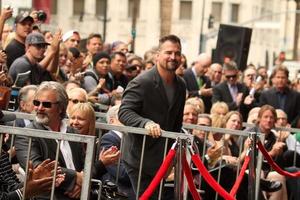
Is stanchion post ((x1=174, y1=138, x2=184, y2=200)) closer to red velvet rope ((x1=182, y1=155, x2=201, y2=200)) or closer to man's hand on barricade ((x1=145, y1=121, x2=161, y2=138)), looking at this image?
red velvet rope ((x1=182, y1=155, x2=201, y2=200))

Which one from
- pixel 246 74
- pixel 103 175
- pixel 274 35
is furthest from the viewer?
pixel 274 35

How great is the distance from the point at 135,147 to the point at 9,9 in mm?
3525

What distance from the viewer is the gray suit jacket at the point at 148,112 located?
10398 mm

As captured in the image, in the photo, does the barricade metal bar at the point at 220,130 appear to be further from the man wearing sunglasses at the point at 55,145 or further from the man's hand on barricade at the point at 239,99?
the man's hand on barricade at the point at 239,99

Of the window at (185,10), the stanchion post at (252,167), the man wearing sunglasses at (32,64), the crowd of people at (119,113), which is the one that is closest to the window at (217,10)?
the window at (185,10)

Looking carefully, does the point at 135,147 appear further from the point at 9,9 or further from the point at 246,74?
the point at 246,74

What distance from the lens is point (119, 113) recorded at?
10531 mm

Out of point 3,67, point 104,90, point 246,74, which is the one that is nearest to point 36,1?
point 246,74

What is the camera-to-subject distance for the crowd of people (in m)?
9.05

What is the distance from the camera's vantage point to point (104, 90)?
14.9m

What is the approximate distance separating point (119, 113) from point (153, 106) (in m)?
0.31

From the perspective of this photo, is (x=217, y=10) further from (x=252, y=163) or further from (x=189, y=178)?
(x=189, y=178)

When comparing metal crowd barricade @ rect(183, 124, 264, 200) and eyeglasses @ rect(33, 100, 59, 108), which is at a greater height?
eyeglasses @ rect(33, 100, 59, 108)

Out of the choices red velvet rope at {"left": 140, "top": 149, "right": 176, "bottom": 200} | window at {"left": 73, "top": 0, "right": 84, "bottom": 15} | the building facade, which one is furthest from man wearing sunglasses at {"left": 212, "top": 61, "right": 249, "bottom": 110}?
window at {"left": 73, "top": 0, "right": 84, "bottom": 15}
